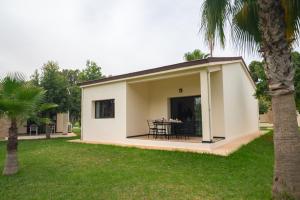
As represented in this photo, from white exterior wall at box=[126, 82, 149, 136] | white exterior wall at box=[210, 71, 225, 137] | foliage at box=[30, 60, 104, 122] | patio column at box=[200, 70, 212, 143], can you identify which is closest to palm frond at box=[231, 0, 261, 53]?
patio column at box=[200, 70, 212, 143]

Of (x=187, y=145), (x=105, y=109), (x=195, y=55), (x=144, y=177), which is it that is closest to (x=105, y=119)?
(x=105, y=109)

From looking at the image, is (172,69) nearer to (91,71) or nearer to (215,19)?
(215,19)

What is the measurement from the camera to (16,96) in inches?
223

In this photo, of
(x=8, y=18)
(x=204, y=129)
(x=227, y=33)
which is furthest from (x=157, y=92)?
(x=8, y=18)

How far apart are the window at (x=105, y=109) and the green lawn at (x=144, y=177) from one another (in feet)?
13.4

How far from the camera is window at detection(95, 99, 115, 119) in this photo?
11.6 m

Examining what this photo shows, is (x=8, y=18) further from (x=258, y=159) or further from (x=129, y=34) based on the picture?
(x=258, y=159)

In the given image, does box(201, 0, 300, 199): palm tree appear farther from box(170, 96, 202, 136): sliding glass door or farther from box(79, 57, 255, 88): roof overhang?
box(170, 96, 202, 136): sliding glass door

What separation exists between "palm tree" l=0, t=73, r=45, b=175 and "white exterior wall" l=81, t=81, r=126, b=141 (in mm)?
5190

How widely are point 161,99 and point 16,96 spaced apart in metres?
7.90

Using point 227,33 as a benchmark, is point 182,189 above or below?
below

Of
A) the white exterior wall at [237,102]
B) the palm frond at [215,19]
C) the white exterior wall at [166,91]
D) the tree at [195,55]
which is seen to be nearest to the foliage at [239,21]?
the palm frond at [215,19]

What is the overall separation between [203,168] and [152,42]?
1336 cm

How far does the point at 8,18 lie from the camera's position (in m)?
11.0
